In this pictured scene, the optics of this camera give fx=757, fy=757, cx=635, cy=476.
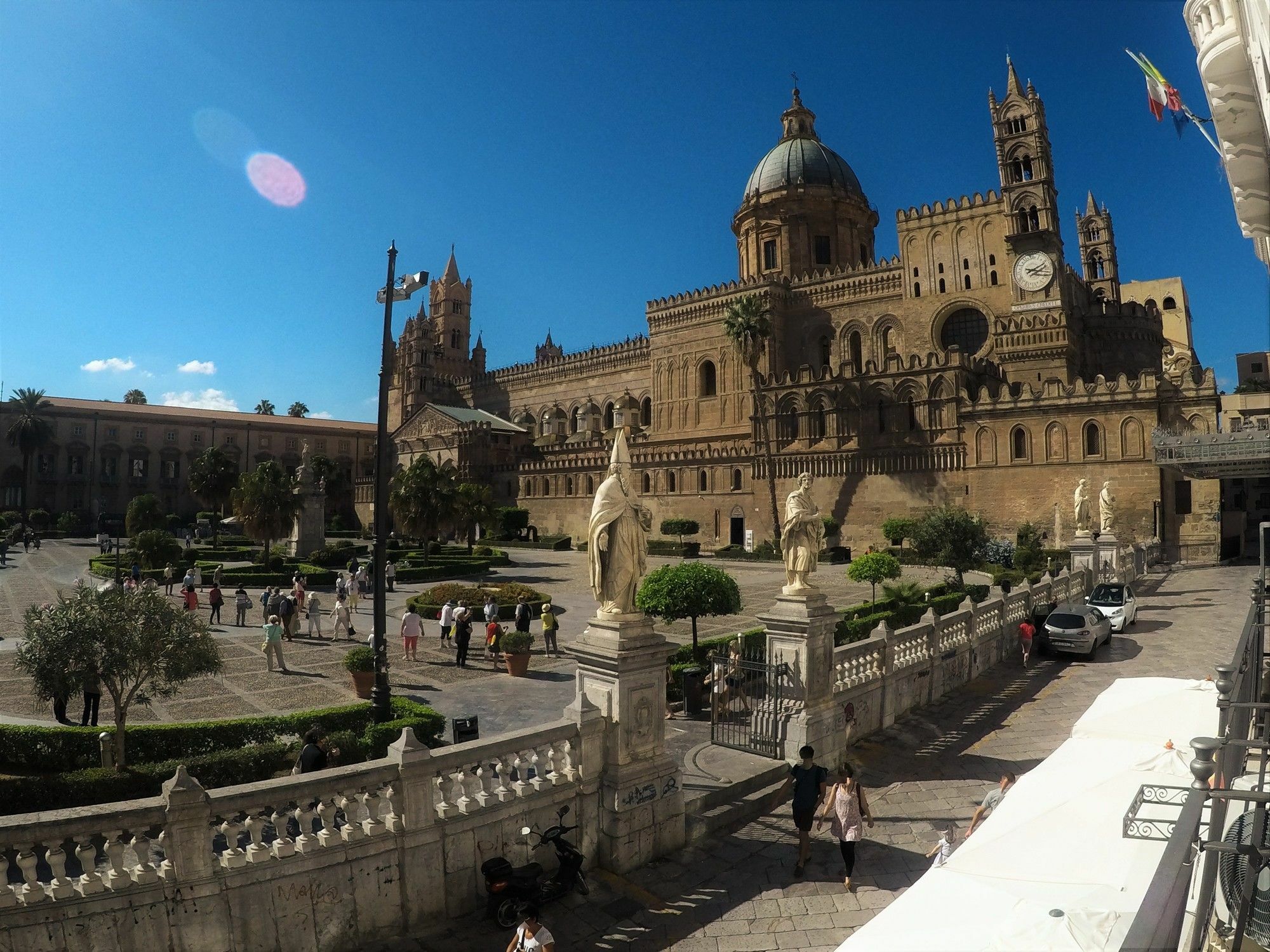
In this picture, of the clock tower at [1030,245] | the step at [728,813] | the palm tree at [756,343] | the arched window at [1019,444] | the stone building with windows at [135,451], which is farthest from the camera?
the stone building with windows at [135,451]

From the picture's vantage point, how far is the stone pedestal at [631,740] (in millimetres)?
7730

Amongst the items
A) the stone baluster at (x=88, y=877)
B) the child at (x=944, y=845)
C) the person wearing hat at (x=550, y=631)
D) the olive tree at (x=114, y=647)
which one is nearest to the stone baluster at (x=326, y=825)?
the stone baluster at (x=88, y=877)

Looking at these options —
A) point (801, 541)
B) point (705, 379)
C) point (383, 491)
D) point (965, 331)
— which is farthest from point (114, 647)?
point (705, 379)

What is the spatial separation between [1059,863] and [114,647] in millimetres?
11213

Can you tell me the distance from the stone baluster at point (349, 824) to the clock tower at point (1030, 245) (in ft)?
153

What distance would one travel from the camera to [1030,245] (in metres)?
46.0

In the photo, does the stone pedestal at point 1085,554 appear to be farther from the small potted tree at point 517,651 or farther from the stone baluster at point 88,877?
the stone baluster at point 88,877

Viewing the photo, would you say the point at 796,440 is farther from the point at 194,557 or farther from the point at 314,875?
the point at 314,875

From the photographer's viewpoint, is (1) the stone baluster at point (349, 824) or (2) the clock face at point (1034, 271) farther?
(2) the clock face at point (1034, 271)

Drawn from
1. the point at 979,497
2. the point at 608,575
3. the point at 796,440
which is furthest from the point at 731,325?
the point at 608,575

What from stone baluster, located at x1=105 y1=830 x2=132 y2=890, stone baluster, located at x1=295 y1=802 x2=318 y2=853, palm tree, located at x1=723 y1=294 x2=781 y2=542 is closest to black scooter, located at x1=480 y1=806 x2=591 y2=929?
stone baluster, located at x1=295 y1=802 x2=318 y2=853

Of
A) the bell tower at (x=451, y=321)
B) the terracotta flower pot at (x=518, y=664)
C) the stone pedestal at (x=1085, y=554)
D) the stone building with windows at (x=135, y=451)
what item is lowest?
the terracotta flower pot at (x=518, y=664)

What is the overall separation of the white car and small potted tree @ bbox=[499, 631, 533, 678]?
47.4 ft

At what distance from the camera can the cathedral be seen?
39875mm
